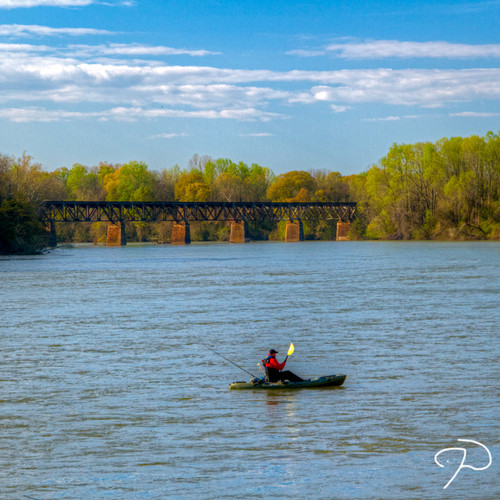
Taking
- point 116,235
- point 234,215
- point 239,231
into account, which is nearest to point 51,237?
point 116,235

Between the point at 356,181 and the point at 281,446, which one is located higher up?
the point at 356,181

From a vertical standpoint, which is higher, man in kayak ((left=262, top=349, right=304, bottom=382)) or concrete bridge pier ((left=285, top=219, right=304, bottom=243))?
concrete bridge pier ((left=285, top=219, right=304, bottom=243))

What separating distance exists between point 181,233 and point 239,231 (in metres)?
12.8

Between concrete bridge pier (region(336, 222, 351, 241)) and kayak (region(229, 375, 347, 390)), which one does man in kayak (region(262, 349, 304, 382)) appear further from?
concrete bridge pier (region(336, 222, 351, 241))

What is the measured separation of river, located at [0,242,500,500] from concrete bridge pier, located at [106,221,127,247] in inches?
5362

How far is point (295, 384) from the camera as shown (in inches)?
848

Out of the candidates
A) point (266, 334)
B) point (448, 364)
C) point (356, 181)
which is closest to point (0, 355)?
point (266, 334)

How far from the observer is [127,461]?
52.7ft

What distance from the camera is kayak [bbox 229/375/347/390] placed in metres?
21.5

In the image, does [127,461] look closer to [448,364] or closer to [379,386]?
[379,386]

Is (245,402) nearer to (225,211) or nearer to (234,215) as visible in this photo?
(225,211)

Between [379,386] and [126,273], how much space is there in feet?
191

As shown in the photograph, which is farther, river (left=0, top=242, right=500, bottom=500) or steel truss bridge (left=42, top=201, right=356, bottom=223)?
steel truss bridge (left=42, top=201, right=356, bottom=223)

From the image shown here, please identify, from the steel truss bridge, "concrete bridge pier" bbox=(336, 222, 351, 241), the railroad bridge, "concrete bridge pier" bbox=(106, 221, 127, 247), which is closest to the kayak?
"concrete bridge pier" bbox=(106, 221, 127, 247)
